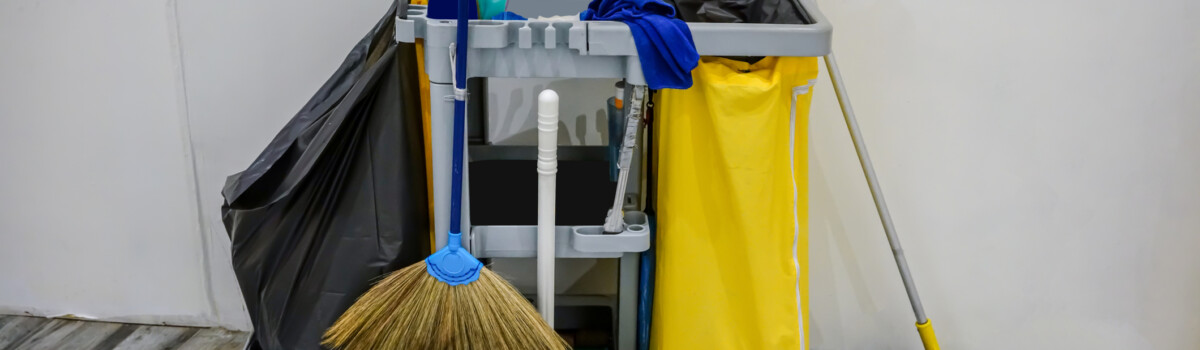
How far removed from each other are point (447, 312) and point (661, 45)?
0.48 m

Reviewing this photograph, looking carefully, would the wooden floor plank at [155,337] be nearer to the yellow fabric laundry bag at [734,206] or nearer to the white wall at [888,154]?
the white wall at [888,154]

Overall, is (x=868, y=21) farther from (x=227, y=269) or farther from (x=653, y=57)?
(x=227, y=269)

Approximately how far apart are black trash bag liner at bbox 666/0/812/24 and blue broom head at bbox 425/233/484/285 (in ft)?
1.69

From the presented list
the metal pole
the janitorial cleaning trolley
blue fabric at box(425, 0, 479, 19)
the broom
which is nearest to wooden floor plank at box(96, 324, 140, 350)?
the broom

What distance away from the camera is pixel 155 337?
2086 mm

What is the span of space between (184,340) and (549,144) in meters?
1.20

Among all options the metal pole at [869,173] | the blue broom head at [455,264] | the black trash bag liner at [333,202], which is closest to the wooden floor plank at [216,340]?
the black trash bag liner at [333,202]

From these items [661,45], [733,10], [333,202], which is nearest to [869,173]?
[733,10]

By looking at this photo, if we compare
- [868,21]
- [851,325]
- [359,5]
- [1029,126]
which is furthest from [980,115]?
[359,5]

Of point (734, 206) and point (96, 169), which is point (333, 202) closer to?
point (734, 206)

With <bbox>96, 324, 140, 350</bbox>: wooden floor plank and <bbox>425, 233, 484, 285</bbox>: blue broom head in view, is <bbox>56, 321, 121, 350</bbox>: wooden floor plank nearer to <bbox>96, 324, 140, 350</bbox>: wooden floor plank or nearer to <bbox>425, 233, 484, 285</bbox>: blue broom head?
<bbox>96, 324, 140, 350</bbox>: wooden floor plank

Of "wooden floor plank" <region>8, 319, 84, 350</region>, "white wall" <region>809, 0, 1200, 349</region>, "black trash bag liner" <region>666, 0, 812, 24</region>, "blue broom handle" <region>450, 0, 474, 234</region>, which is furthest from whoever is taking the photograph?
"wooden floor plank" <region>8, 319, 84, 350</region>

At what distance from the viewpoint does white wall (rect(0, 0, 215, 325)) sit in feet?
6.19

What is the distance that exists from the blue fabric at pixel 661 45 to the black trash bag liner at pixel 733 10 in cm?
24
